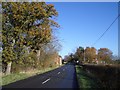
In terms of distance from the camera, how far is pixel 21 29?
31.6 m

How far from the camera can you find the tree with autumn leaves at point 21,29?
30.5 m

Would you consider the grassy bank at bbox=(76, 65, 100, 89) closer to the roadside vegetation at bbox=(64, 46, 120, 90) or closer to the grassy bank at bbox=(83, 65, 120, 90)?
the roadside vegetation at bbox=(64, 46, 120, 90)

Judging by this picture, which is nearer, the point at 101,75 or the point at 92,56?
the point at 101,75

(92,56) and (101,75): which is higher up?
(92,56)

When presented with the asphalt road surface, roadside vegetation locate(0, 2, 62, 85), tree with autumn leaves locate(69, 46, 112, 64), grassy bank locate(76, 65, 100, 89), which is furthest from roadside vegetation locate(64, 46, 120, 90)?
tree with autumn leaves locate(69, 46, 112, 64)

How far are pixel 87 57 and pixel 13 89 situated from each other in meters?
96.3

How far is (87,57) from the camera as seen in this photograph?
11038 cm

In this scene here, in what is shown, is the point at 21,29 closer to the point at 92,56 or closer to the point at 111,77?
the point at 111,77

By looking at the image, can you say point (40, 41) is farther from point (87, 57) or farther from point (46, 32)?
point (87, 57)

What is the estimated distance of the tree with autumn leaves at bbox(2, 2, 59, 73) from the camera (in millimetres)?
30453

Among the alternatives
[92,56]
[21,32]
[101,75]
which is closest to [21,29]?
[21,32]

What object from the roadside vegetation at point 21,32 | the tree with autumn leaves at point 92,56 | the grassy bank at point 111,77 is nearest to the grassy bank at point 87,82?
the grassy bank at point 111,77

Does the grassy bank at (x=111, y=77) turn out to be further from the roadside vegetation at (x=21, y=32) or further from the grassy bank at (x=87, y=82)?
the roadside vegetation at (x=21, y=32)

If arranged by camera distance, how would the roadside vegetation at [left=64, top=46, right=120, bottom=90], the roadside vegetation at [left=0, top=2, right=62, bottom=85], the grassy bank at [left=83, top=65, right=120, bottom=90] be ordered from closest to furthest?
1. the grassy bank at [left=83, top=65, right=120, bottom=90]
2. the roadside vegetation at [left=64, top=46, right=120, bottom=90]
3. the roadside vegetation at [left=0, top=2, right=62, bottom=85]
